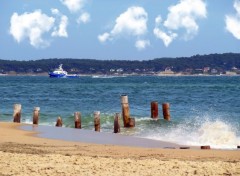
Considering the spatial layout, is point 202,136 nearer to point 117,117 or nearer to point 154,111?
point 117,117

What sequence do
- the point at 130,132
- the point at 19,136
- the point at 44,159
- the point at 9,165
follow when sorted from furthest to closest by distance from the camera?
1. the point at 130,132
2. the point at 19,136
3. the point at 44,159
4. the point at 9,165

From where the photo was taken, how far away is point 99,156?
1452 cm

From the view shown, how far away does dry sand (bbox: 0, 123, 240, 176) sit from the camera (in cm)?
1219

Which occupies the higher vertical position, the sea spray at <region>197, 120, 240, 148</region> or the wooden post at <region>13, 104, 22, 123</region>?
the wooden post at <region>13, 104, 22, 123</region>

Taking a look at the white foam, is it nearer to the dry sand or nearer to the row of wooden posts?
the row of wooden posts

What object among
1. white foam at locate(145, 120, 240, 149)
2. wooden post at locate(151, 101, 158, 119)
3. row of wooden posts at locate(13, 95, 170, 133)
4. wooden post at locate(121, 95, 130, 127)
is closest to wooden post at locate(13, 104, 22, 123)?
row of wooden posts at locate(13, 95, 170, 133)

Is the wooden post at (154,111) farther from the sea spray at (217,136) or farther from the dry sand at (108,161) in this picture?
the dry sand at (108,161)

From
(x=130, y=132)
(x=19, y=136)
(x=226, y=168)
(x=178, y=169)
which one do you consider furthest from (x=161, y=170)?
(x=130, y=132)

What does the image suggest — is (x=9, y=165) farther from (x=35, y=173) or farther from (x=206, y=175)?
(x=206, y=175)

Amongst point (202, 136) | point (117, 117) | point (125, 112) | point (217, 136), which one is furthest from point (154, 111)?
point (217, 136)

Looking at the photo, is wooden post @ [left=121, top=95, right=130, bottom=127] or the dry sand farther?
wooden post @ [left=121, top=95, right=130, bottom=127]

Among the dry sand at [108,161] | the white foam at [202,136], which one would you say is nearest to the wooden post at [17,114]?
the white foam at [202,136]

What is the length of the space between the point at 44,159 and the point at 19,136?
7.33 metres

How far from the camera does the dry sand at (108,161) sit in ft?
40.0
